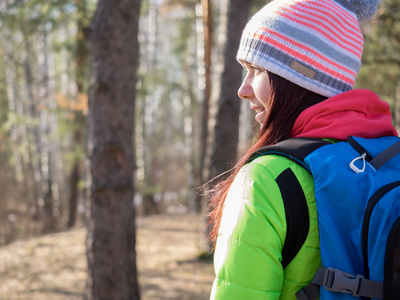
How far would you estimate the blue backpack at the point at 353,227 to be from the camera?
1035 millimetres

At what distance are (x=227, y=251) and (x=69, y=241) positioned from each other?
30.6 ft

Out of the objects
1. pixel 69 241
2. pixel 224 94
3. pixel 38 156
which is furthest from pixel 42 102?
pixel 224 94

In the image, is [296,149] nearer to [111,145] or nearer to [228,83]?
[111,145]

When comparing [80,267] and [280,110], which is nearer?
[280,110]

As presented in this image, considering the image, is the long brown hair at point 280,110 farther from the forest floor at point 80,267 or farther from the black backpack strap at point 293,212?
the forest floor at point 80,267

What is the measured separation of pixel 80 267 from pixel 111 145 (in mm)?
4363

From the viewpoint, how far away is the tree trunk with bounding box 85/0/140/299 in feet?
12.7

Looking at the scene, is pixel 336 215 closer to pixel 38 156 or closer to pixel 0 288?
pixel 0 288

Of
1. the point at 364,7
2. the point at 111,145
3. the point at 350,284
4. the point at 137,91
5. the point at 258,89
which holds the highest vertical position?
the point at 364,7

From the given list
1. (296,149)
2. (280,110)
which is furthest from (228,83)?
(296,149)

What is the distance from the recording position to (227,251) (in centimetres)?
114

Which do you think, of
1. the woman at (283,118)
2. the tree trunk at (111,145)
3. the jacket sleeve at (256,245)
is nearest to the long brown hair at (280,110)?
the woman at (283,118)

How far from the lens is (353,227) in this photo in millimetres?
1070

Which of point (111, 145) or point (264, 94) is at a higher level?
point (264, 94)
